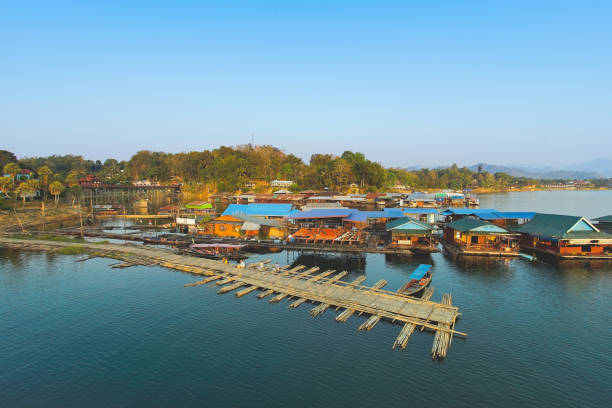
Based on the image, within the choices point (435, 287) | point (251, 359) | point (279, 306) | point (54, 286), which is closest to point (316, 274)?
point (279, 306)

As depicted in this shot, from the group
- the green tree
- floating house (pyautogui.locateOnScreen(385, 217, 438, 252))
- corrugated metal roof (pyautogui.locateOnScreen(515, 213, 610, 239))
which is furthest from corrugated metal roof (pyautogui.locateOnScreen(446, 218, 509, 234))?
the green tree

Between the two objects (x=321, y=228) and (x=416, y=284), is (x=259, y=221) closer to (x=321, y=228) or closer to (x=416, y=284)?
(x=321, y=228)

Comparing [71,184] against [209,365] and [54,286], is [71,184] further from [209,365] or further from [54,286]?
[209,365]

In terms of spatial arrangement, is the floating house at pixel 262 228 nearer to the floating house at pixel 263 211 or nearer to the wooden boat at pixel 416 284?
the floating house at pixel 263 211

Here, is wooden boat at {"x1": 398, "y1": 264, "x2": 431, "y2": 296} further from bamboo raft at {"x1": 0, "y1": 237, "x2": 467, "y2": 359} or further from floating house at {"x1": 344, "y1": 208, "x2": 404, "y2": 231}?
floating house at {"x1": 344, "y1": 208, "x2": 404, "y2": 231}

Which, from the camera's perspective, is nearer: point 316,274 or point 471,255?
point 316,274

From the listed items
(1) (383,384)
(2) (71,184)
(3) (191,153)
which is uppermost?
(3) (191,153)
